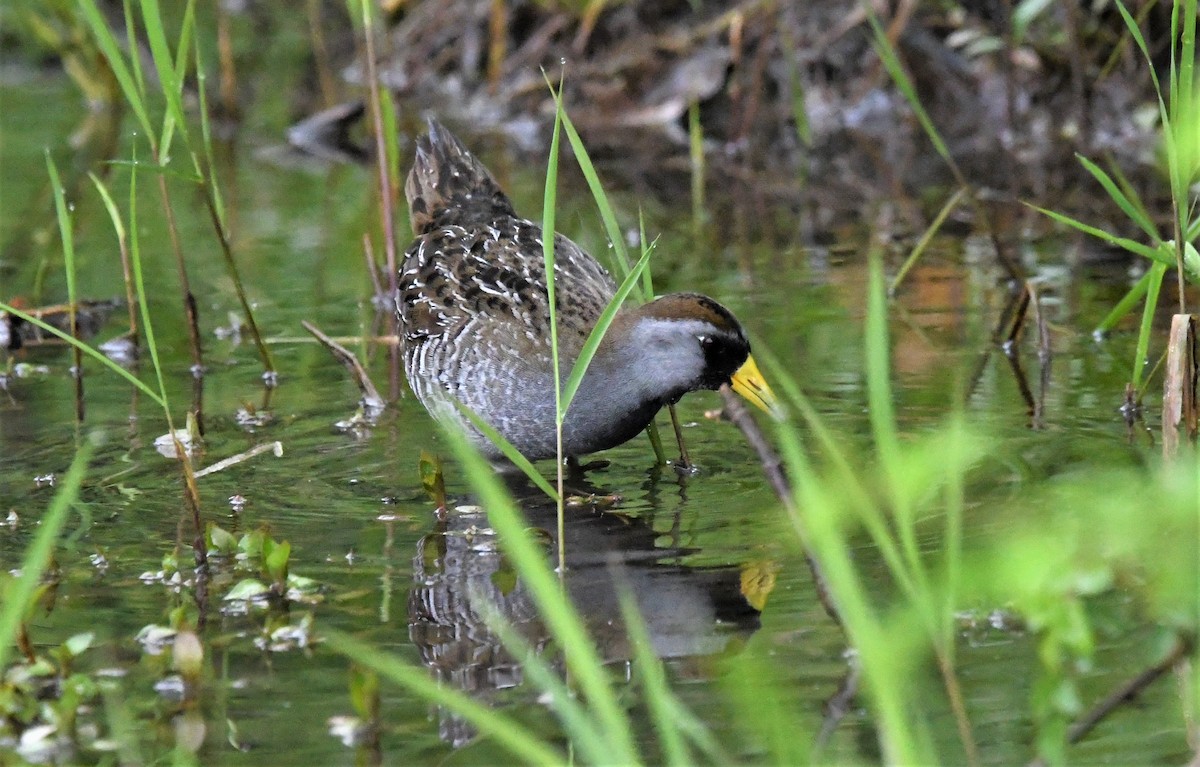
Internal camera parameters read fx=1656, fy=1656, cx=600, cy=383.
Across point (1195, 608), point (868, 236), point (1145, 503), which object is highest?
point (1145, 503)

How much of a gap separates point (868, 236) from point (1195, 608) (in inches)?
232

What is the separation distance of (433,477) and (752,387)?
0.92 metres

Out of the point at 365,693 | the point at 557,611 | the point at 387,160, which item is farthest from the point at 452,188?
the point at 557,611

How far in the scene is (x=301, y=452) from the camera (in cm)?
524

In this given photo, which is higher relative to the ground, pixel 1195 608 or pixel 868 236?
pixel 1195 608

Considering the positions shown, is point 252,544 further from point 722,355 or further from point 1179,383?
point 1179,383

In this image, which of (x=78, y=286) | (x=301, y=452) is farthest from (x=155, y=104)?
(x=301, y=452)

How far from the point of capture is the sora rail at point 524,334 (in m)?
4.64

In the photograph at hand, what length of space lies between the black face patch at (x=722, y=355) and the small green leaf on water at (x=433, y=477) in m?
0.78

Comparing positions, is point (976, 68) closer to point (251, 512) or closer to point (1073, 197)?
point (1073, 197)

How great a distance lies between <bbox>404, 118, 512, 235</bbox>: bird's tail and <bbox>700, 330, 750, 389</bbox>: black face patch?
1692mm

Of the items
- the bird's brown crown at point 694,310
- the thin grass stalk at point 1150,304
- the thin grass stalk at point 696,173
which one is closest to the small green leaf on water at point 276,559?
the bird's brown crown at point 694,310

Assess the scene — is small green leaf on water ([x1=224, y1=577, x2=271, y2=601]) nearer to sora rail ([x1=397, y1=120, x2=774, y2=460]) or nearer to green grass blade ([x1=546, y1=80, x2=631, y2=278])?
sora rail ([x1=397, y1=120, x2=774, y2=460])

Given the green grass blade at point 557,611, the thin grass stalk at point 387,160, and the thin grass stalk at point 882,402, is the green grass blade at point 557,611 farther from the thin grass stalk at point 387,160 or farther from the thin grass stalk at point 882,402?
the thin grass stalk at point 387,160
